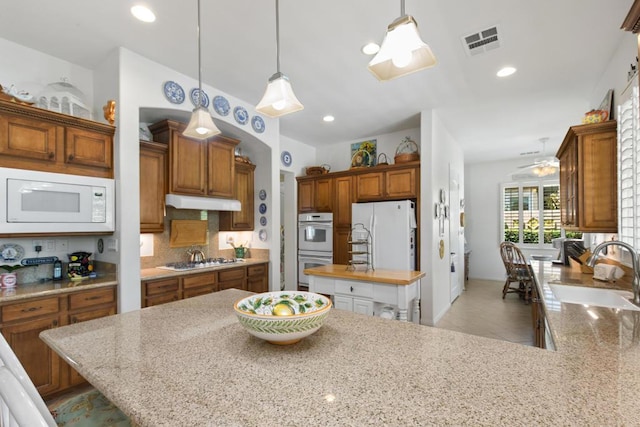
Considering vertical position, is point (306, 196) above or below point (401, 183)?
below

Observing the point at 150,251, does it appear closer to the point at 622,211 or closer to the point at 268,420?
the point at 268,420

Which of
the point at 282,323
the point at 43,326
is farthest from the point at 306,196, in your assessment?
the point at 282,323

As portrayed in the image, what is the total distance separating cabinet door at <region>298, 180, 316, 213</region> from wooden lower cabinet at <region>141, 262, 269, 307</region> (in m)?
1.50

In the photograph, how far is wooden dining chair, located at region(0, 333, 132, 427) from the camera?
50 cm

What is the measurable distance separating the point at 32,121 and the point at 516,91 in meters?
4.60

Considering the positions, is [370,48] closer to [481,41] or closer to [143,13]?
[481,41]

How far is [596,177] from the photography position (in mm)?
2404

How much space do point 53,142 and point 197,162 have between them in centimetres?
125

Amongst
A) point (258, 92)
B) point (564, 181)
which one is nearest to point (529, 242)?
point (564, 181)

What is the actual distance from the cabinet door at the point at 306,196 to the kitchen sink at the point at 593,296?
354 centimetres

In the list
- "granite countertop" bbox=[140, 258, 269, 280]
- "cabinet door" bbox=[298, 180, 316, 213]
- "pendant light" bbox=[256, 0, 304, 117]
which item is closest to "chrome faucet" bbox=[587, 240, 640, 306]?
"pendant light" bbox=[256, 0, 304, 117]

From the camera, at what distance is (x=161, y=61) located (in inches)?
107

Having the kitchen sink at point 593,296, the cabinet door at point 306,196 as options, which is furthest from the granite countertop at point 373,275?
the cabinet door at point 306,196

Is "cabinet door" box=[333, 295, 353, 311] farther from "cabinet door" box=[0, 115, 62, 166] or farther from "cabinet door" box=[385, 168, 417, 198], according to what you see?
"cabinet door" box=[0, 115, 62, 166]
